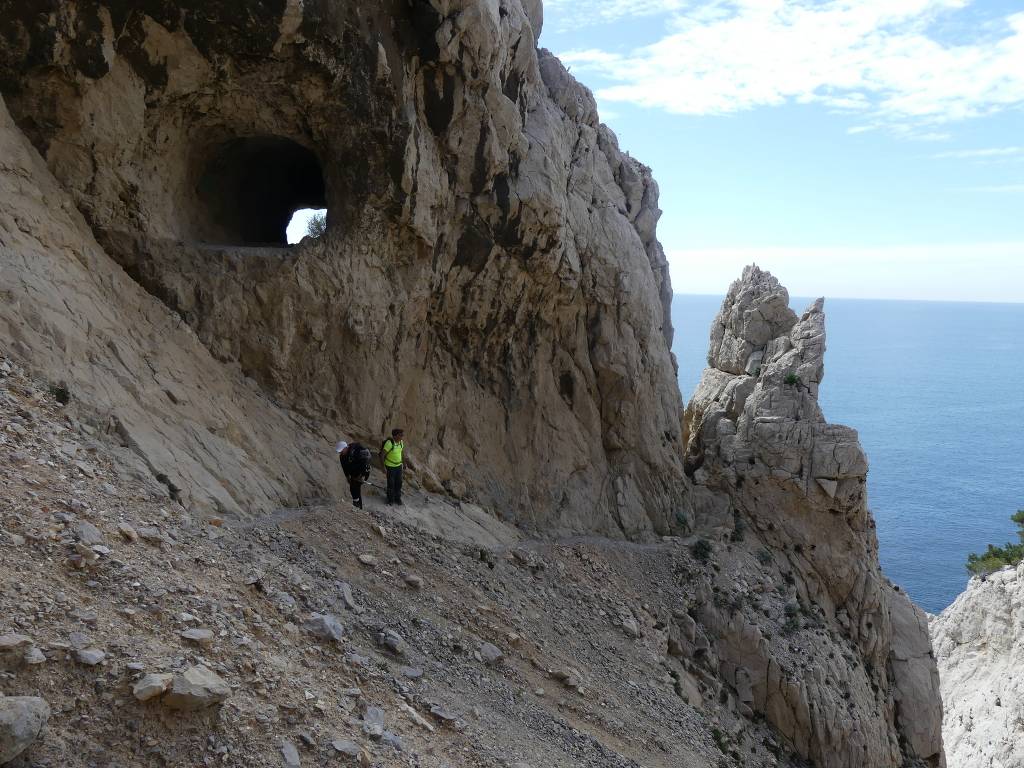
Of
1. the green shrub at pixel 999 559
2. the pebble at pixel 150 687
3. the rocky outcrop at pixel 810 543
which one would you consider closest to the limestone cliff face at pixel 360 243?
the rocky outcrop at pixel 810 543

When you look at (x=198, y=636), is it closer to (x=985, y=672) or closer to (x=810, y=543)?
(x=810, y=543)

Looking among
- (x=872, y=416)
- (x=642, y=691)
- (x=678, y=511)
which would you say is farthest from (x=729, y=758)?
(x=872, y=416)

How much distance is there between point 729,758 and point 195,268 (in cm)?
1415

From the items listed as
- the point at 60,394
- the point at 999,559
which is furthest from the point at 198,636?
the point at 999,559

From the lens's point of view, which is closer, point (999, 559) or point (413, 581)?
point (413, 581)

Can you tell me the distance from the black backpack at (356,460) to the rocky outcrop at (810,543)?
30.7 feet

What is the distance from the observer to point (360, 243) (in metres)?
16.7

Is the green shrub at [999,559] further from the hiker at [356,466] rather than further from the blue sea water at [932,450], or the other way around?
the hiker at [356,466]

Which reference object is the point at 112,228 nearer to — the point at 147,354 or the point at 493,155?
the point at 147,354

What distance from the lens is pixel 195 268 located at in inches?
611

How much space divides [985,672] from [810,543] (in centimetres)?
1722

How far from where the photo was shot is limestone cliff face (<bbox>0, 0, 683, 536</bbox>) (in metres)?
13.8

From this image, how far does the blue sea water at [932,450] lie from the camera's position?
66062 mm

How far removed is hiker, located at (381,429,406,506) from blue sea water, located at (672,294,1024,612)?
52.7 meters
